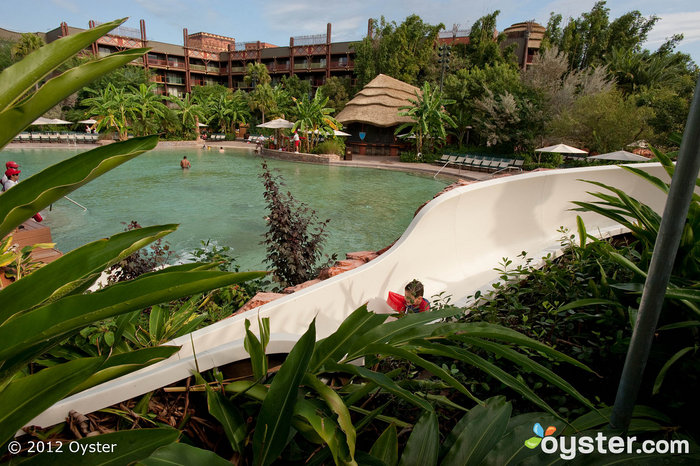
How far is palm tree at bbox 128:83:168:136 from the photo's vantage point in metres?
31.4

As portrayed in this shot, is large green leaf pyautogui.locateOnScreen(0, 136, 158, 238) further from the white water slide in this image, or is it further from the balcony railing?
the balcony railing

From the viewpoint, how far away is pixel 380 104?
1206 inches

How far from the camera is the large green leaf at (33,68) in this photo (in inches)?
30.1

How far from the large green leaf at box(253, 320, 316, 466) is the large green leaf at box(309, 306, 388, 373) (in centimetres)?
17

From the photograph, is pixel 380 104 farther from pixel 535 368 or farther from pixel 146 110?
pixel 535 368

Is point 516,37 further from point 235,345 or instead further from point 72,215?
point 235,345

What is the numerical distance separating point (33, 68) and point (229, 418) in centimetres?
98

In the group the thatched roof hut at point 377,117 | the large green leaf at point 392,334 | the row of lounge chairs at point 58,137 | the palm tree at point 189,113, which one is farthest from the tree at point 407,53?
the large green leaf at point 392,334

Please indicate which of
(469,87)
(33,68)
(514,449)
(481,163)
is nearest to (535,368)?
(514,449)

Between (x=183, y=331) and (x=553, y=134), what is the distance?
74.6 ft

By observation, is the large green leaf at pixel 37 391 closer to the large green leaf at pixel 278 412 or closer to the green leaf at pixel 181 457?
the green leaf at pixel 181 457

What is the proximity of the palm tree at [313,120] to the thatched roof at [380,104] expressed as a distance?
180 inches

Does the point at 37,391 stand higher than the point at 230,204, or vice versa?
the point at 37,391

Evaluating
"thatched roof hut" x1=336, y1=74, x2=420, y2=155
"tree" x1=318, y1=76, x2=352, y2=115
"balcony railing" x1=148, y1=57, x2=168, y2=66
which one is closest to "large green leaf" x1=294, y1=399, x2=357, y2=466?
"thatched roof hut" x1=336, y1=74, x2=420, y2=155
